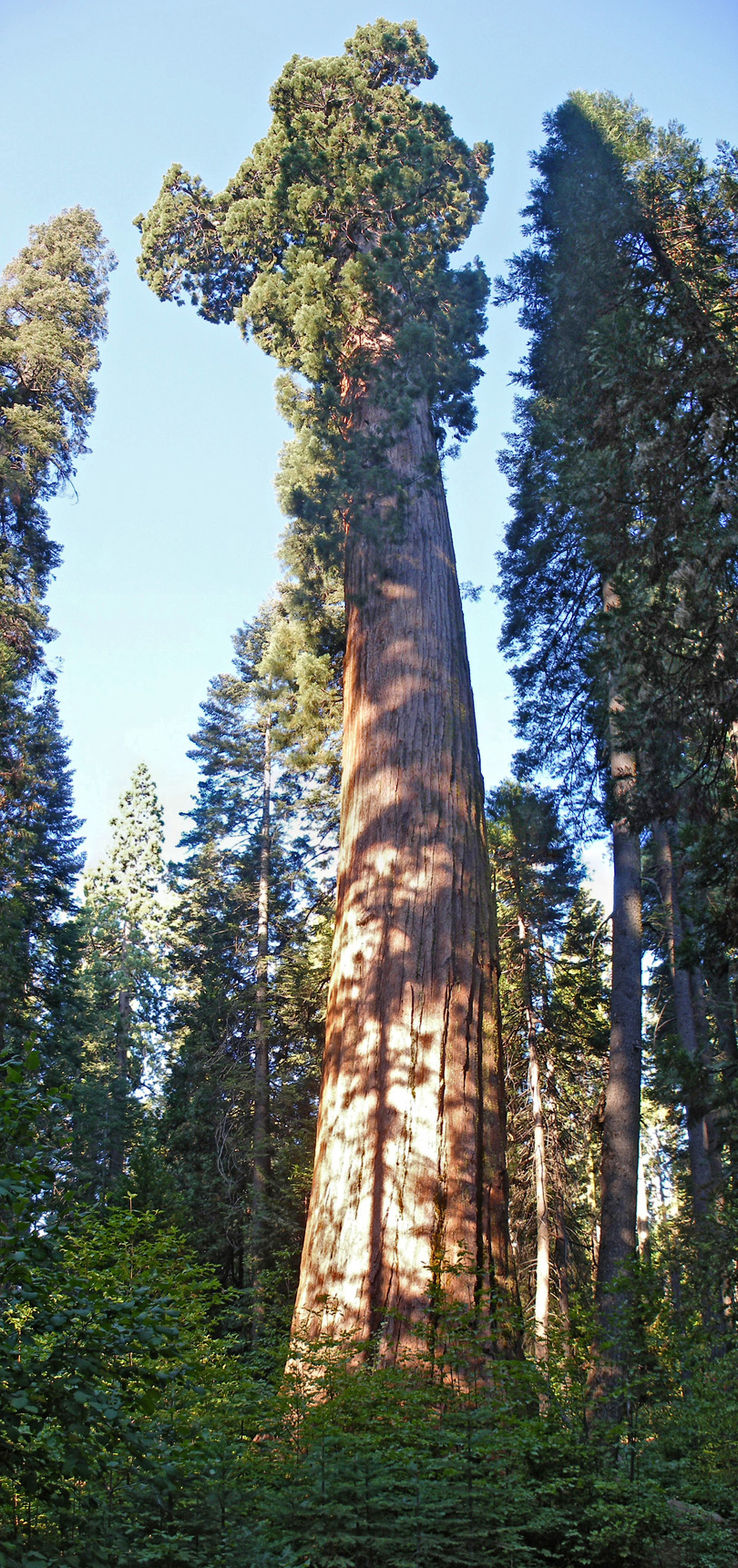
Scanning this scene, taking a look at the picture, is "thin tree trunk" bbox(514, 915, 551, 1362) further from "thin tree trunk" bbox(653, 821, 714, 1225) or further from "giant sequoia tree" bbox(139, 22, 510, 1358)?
"giant sequoia tree" bbox(139, 22, 510, 1358)

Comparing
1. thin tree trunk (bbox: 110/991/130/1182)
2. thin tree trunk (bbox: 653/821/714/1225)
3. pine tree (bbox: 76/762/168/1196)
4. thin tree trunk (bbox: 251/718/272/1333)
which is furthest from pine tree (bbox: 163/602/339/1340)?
pine tree (bbox: 76/762/168/1196)

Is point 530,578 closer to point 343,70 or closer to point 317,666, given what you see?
point 317,666

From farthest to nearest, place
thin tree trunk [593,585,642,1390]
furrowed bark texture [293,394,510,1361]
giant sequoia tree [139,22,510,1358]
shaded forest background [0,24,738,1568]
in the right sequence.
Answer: thin tree trunk [593,585,642,1390]
giant sequoia tree [139,22,510,1358]
furrowed bark texture [293,394,510,1361]
shaded forest background [0,24,738,1568]

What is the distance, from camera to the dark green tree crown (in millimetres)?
7883

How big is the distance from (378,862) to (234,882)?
16690 mm

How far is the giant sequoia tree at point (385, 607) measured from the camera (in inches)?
176

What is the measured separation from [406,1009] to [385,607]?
2.74 m

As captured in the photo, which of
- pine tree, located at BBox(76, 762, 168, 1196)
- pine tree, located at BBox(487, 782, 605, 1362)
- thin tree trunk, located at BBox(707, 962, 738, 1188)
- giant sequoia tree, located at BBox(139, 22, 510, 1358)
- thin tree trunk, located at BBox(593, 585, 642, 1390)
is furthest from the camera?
pine tree, located at BBox(76, 762, 168, 1196)

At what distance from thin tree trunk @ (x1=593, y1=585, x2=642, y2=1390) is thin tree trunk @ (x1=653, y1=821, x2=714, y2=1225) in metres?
0.52

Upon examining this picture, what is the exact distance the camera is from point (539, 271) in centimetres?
1122

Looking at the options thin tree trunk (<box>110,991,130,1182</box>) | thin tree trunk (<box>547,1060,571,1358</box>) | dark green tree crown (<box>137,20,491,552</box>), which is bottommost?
thin tree trunk (<box>547,1060,571,1358</box>)

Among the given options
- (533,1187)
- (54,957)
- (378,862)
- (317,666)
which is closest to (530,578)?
(317,666)

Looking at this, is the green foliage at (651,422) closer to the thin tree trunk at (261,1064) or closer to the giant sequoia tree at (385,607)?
the giant sequoia tree at (385,607)

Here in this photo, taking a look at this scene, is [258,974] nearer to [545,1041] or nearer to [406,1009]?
[545,1041]
